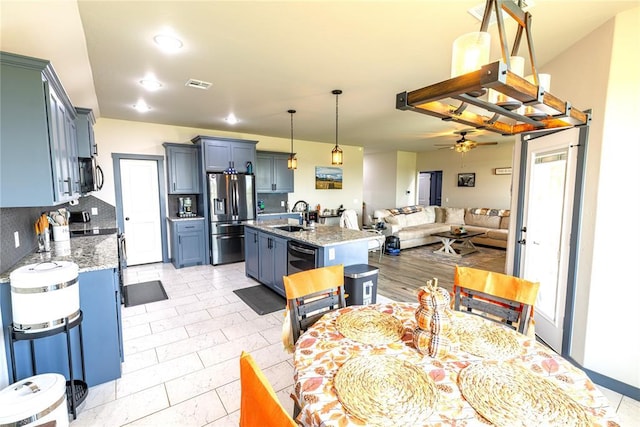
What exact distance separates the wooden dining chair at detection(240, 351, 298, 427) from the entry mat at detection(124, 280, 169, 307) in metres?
3.56

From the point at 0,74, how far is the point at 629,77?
4.12 m

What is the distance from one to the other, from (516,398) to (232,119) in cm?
527

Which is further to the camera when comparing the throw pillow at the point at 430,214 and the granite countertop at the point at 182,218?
the throw pillow at the point at 430,214

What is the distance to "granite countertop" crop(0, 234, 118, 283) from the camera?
2.14 metres

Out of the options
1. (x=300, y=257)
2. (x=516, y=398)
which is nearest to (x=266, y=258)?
(x=300, y=257)

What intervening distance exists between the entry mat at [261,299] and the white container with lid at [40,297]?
77.4 inches

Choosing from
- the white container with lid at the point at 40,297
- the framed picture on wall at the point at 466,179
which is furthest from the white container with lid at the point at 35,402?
the framed picture on wall at the point at 466,179

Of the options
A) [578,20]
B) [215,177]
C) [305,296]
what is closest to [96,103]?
[215,177]

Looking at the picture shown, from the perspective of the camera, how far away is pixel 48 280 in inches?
66.9

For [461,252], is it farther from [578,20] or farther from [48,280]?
[48,280]

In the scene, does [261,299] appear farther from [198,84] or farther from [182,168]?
[182,168]

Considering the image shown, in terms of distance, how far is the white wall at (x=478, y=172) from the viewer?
795 centimetres

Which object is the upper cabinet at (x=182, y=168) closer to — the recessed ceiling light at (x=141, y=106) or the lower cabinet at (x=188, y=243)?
the lower cabinet at (x=188, y=243)

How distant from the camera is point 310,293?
5.94 ft
